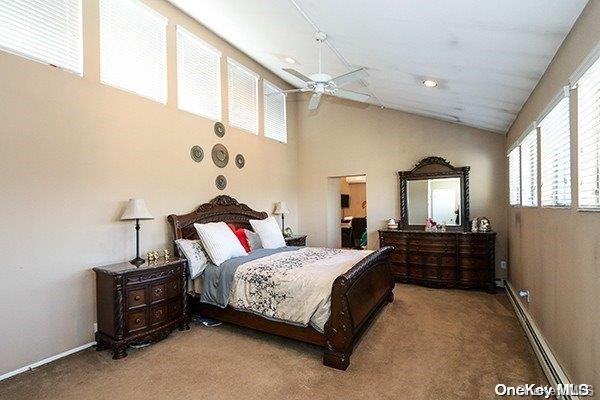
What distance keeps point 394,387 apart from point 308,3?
3.36m

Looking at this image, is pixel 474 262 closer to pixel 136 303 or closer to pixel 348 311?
pixel 348 311

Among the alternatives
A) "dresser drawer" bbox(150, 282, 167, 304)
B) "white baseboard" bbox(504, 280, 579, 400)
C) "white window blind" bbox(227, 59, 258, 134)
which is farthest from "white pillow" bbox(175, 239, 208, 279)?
"white baseboard" bbox(504, 280, 579, 400)

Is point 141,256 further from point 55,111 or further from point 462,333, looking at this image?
point 462,333

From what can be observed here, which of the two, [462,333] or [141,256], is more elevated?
[141,256]

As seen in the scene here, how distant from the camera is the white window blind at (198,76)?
4.29 meters

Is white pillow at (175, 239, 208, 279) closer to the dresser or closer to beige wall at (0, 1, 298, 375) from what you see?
beige wall at (0, 1, 298, 375)

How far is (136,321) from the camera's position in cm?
308

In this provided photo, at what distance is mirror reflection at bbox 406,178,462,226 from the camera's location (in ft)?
17.9

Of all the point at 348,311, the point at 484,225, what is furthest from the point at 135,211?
the point at 484,225

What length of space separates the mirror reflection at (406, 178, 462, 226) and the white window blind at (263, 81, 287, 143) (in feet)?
9.16

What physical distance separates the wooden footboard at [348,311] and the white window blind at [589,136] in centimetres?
177

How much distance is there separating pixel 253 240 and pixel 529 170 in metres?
3.62

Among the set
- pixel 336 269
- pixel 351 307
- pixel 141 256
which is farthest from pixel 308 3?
pixel 141 256

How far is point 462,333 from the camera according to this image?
3.34 metres
